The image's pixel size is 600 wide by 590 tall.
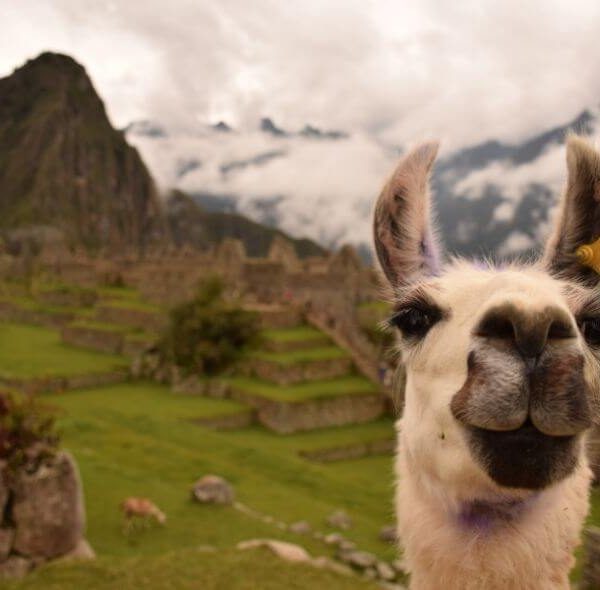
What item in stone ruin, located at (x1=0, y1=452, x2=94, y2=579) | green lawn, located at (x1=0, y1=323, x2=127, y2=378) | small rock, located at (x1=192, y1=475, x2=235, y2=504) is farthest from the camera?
green lawn, located at (x1=0, y1=323, x2=127, y2=378)

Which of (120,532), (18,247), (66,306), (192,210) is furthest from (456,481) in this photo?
(192,210)

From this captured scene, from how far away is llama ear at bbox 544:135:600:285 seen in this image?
1428 millimetres

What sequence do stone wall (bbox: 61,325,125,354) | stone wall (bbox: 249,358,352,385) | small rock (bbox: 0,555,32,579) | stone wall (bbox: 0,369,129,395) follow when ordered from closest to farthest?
small rock (bbox: 0,555,32,579), stone wall (bbox: 0,369,129,395), stone wall (bbox: 249,358,352,385), stone wall (bbox: 61,325,125,354)

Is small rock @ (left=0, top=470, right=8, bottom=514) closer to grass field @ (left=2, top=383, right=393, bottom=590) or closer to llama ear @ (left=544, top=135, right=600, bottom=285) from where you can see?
grass field @ (left=2, top=383, right=393, bottom=590)

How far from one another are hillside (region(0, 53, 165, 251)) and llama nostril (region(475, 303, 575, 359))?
131 m

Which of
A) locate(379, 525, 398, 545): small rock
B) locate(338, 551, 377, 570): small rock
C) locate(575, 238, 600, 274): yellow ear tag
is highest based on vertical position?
locate(575, 238, 600, 274): yellow ear tag

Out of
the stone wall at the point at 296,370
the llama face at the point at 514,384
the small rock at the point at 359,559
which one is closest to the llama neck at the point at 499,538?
the llama face at the point at 514,384

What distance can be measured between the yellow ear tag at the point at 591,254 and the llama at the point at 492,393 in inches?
2.1

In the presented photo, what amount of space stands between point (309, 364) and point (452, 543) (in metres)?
22.0

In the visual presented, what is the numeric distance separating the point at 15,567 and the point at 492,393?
23.0ft

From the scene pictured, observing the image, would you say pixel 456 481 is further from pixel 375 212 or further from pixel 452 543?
A: pixel 375 212

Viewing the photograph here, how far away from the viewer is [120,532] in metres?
7.90

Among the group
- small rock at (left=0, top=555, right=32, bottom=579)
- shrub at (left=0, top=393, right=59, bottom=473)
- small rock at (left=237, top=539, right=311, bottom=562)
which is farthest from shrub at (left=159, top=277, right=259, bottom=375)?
small rock at (left=0, top=555, right=32, bottom=579)

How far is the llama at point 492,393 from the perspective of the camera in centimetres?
117
